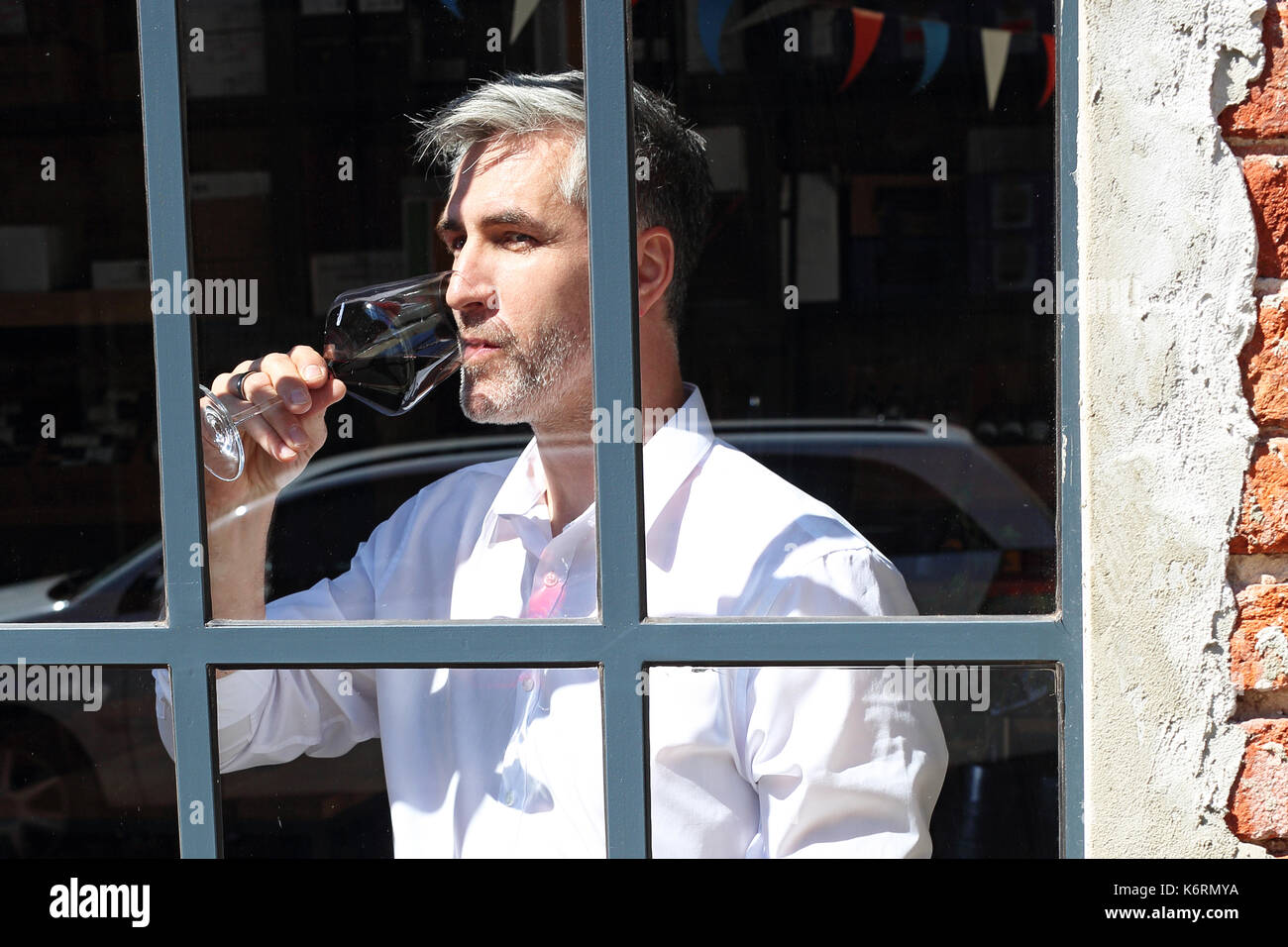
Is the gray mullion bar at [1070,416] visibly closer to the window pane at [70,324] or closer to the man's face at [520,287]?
the man's face at [520,287]

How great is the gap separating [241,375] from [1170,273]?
3.71 ft

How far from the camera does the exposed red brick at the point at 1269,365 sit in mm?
1098

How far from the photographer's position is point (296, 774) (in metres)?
1.53

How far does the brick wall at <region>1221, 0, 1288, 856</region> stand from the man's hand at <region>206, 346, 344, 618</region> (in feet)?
3.68

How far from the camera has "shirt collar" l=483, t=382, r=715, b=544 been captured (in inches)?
55.0

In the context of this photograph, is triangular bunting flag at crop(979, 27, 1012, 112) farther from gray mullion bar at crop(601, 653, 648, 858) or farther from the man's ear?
gray mullion bar at crop(601, 653, 648, 858)

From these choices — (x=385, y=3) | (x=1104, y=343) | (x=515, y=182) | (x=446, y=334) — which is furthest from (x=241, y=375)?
(x=1104, y=343)

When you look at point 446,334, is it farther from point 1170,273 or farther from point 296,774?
point 1170,273

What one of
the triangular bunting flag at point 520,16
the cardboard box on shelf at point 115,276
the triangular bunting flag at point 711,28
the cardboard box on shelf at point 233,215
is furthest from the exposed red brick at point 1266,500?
the cardboard box on shelf at point 115,276

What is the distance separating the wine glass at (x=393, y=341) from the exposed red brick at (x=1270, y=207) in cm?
96

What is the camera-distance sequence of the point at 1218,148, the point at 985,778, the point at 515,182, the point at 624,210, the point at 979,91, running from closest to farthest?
the point at 1218,148
the point at 624,210
the point at 985,778
the point at 515,182
the point at 979,91

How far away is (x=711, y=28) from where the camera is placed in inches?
61.7

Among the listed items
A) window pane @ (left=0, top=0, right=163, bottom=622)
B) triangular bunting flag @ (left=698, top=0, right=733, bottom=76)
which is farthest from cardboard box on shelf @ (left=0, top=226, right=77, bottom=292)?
triangular bunting flag @ (left=698, top=0, right=733, bottom=76)
